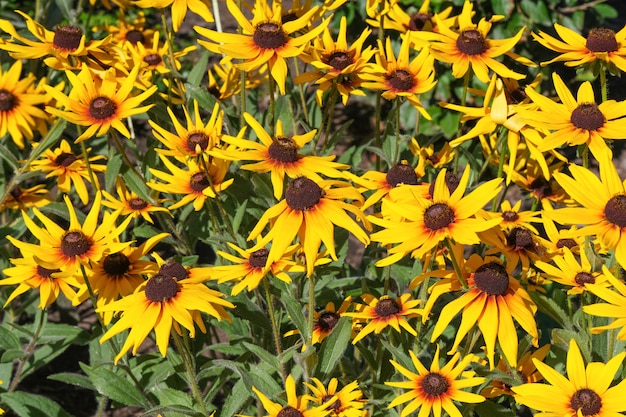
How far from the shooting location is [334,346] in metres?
1.97

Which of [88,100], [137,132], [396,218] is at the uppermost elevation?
[88,100]

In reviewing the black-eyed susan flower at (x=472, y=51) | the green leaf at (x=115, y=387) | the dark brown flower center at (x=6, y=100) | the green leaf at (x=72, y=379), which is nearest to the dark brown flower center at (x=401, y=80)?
the black-eyed susan flower at (x=472, y=51)

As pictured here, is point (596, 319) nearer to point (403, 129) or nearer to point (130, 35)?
point (130, 35)

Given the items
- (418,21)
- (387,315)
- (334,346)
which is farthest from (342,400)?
(418,21)

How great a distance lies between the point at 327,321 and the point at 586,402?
755 mm

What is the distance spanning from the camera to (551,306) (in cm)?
195

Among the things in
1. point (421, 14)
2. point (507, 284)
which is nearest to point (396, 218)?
point (507, 284)

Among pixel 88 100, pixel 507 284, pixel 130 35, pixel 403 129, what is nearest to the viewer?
pixel 507 284

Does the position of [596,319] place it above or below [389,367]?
above

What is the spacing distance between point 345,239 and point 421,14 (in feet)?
3.10

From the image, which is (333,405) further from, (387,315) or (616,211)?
(616,211)

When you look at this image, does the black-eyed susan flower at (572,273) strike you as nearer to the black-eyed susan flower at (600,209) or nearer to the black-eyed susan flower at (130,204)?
the black-eyed susan flower at (600,209)

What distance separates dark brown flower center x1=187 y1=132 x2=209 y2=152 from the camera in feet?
7.23

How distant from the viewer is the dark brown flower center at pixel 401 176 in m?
2.08
